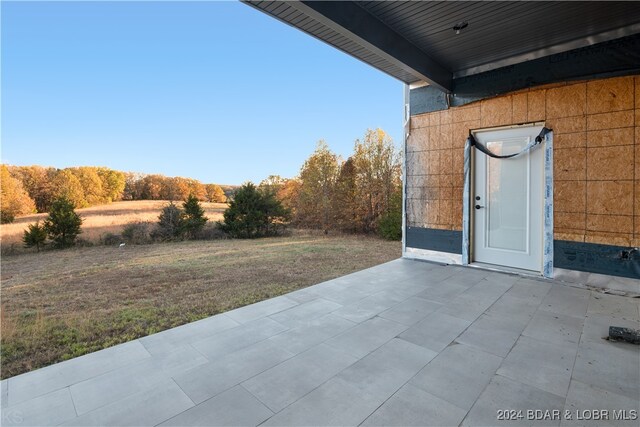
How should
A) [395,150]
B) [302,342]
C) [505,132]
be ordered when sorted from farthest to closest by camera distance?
1. [395,150]
2. [505,132]
3. [302,342]

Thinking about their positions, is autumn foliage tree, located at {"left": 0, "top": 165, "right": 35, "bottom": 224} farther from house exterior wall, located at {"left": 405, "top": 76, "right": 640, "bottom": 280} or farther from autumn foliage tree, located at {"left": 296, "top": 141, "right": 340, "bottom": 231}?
house exterior wall, located at {"left": 405, "top": 76, "right": 640, "bottom": 280}

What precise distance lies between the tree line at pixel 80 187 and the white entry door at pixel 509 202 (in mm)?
9773

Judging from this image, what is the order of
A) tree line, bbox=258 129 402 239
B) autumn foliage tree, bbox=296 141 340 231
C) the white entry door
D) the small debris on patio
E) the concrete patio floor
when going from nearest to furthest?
the concrete patio floor < the small debris on patio < the white entry door < tree line, bbox=258 129 402 239 < autumn foliage tree, bbox=296 141 340 231

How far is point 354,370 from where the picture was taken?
176cm

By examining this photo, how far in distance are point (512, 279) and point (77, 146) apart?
1447cm

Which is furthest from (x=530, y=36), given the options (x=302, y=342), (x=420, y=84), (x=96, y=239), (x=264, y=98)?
(x=96, y=239)

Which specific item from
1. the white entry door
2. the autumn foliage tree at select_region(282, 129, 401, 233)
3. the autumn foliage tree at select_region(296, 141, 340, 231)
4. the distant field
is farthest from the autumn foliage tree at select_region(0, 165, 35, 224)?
the white entry door

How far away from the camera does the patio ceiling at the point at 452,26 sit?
2766mm

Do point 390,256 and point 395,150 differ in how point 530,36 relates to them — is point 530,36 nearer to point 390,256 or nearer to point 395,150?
point 390,256

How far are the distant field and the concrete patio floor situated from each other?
28.2 ft

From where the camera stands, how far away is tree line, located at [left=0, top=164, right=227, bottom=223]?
9180 millimetres

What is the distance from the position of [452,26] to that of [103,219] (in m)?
11.2

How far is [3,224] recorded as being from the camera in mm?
8398

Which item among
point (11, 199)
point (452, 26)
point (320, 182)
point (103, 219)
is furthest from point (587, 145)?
point (11, 199)
